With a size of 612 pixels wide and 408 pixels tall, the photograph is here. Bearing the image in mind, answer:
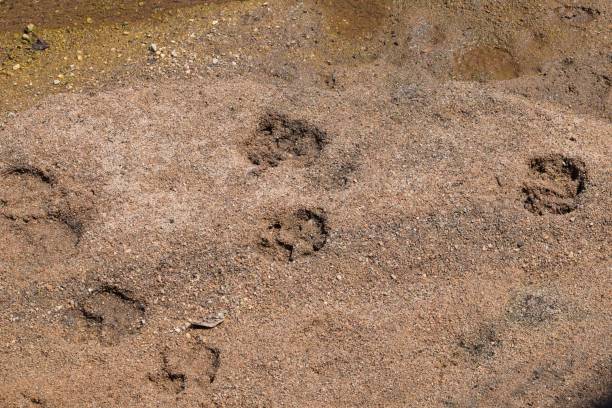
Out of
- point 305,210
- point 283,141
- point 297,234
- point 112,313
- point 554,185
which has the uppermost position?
point 554,185

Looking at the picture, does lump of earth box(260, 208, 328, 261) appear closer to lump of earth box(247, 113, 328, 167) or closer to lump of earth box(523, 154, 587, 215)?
lump of earth box(247, 113, 328, 167)

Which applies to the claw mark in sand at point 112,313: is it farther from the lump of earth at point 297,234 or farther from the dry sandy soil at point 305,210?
the lump of earth at point 297,234

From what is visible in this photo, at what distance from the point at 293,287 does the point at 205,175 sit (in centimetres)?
128

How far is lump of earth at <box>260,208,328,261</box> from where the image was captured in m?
5.40

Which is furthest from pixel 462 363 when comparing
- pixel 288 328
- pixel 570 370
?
pixel 288 328

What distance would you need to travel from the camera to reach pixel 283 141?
19.3ft

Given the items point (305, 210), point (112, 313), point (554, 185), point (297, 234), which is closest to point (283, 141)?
point (305, 210)

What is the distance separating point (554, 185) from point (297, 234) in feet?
7.73

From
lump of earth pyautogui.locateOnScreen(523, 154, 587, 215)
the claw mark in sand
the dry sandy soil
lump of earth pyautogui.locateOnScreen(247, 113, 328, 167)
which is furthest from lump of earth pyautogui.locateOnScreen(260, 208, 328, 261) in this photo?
lump of earth pyautogui.locateOnScreen(523, 154, 587, 215)

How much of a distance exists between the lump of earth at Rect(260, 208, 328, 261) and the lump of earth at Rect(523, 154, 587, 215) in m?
1.85

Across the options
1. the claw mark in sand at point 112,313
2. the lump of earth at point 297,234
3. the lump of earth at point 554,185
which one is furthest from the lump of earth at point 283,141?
the lump of earth at point 554,185

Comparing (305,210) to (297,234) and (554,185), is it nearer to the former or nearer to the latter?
(297,234)

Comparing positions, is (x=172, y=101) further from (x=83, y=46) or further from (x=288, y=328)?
(x=288, y=328)

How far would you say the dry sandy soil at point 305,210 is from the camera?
504cm
